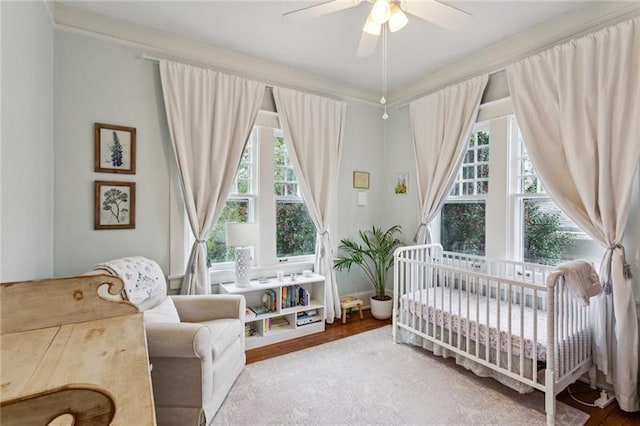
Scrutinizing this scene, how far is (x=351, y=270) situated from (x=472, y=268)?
1.37 meters

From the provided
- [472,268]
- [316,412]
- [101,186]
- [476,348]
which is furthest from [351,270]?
[101,186]

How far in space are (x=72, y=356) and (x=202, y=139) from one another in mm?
2158

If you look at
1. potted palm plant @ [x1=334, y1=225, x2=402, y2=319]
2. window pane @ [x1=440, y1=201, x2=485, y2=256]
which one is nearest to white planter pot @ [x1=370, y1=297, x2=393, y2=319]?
potted palm plant @ [x1=334, y1=225, x2=402, y2=319]

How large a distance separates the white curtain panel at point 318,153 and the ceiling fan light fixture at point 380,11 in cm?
157

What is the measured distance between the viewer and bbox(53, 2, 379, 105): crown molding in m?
2.30

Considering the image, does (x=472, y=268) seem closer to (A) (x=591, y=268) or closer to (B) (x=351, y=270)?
(A) (x=591, y=268)

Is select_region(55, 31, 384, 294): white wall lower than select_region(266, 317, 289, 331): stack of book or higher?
higher

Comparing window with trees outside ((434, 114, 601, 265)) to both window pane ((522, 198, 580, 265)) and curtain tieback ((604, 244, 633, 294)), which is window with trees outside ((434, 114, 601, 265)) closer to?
window pane ((522, 198, 580, 265))

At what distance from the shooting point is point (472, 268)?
9.93ft

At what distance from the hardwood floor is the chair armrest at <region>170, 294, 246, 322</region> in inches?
21.6

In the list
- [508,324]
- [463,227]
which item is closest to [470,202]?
[463,227]

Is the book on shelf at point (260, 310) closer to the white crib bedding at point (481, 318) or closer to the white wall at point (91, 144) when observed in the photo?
the white wall at point (91, 144)

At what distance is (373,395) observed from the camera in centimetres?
208

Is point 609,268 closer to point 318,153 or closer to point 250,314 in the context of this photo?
point 318,153
